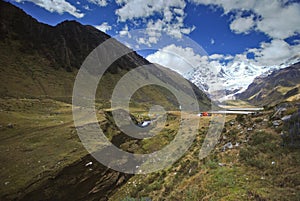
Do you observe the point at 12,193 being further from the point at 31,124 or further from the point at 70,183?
the point at 31,124

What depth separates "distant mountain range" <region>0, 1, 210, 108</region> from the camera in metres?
110

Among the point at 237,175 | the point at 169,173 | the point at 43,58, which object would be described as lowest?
the point at 169,173

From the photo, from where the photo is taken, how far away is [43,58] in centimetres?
14538

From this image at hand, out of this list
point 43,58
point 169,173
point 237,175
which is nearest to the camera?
point 237,175

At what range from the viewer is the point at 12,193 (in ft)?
55.3

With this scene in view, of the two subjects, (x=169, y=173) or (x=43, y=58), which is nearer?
(x=169, y=173)

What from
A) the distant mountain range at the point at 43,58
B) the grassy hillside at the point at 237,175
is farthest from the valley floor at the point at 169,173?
the distant mountain range at the point at 43,58

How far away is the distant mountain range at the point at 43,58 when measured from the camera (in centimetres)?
10950

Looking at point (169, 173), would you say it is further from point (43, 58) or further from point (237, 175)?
point (43, 58)

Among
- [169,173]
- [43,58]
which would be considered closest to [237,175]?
[169,173]

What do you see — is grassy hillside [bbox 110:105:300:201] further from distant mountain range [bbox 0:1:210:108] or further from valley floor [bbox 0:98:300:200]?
distant mountain range [bbox 0:1:210:108]

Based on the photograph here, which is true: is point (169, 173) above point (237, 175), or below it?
below

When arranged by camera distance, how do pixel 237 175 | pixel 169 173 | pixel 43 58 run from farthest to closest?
1. pixel 43 58
2. pixel 169 173
3. pixel 237 175

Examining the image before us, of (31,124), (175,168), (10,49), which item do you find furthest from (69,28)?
(175,168)
